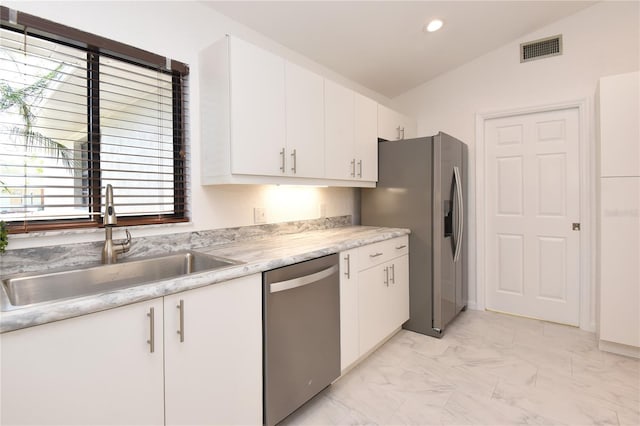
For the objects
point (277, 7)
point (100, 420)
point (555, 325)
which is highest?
point (277, 7)

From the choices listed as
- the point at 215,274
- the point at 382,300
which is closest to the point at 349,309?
Result: the point at 382,300

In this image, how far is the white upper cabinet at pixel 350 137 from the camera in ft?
8.28

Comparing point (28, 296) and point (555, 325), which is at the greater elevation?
point (28, 296)

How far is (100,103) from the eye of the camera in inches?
68.4

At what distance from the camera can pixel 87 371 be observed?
109 centimetres

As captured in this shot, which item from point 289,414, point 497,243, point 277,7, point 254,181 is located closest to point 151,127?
point 254,181

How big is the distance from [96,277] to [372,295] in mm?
1724

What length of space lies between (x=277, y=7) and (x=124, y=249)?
72.1 inches

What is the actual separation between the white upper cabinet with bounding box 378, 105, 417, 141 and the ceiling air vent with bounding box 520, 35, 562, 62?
1.22 meters

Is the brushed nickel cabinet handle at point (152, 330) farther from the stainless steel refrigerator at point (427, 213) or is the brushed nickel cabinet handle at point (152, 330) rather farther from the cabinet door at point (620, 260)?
the cabinet door at point (620, 260)

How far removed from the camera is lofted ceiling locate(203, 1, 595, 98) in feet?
7.72

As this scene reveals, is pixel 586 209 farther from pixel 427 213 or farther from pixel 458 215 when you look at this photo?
pixel 427 213

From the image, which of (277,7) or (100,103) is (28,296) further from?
(277,7)

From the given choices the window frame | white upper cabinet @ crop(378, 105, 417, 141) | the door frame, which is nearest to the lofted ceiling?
white upper cabinet @ crop(378, 105, 417, 141)
